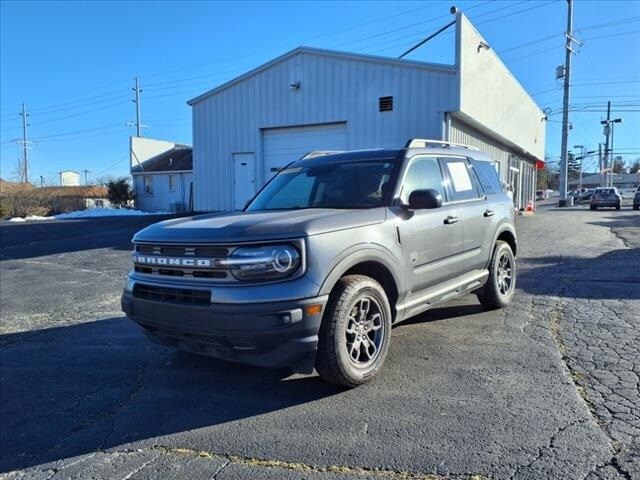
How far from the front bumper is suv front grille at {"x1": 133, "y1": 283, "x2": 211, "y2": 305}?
0.19 ft

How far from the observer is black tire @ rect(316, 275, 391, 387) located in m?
3.71

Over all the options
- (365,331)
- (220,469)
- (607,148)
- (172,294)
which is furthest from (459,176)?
(607,148)

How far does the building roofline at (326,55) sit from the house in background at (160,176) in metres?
15.3

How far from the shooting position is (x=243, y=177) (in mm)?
19766

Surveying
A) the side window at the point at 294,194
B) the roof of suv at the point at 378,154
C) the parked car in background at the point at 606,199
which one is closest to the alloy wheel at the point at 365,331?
the side window at the point at 294,194

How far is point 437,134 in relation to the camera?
15.7 meters

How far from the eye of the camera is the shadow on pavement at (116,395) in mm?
3523

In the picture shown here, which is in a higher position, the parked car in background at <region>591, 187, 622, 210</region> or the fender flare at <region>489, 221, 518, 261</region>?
the parked car in background at <region>591, 187, 622, 210</region>

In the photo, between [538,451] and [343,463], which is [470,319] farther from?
[343,463]

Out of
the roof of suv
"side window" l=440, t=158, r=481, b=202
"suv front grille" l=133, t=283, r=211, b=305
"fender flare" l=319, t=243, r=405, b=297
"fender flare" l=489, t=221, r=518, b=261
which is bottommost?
"suv front grille" l=133, t=283, r=211, b=305

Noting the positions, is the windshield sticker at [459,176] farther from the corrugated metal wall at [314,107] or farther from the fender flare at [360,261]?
the corrugated metal wall at [314,107]

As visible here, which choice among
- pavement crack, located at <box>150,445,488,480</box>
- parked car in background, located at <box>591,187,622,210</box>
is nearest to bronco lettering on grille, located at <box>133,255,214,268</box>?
pavement crack, located at <box>150,445,488,480</box>

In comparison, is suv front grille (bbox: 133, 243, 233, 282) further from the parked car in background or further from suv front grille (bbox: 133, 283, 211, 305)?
the parked car in background

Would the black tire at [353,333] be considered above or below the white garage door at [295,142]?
below
